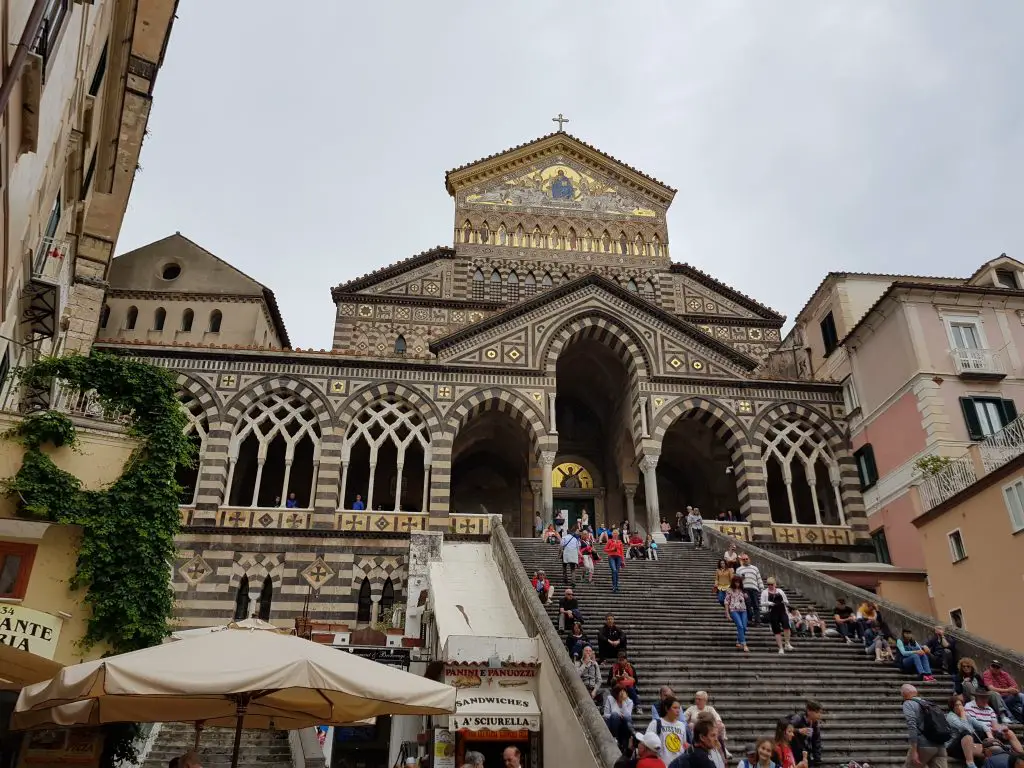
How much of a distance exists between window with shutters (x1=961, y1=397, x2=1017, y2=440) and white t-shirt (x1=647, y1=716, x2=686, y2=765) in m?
18.6

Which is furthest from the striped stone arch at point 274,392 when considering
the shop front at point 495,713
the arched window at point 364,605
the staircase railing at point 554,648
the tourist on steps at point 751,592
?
the tourist on steps at point 751,592

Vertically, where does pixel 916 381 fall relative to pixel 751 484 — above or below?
above

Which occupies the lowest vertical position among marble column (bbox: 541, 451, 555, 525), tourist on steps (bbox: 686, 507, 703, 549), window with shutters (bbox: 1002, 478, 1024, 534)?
window with shutters (bbox: 1002, 478, 1024, 534)

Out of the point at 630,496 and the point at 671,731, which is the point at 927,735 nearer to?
the point at 671,731

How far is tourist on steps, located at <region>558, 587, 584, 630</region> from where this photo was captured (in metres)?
15.5

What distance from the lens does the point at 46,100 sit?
32.8 ft

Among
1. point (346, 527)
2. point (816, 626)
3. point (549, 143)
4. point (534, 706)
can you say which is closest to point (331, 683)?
point (534, 706)

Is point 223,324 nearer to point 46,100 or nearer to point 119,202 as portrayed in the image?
point 119,202

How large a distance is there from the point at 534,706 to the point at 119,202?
664 inches

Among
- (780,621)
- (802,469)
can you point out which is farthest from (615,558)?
(802,469)

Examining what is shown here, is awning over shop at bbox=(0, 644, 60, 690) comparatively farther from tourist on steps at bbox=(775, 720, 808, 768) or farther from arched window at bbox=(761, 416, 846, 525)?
arched window at bbox=(761, 416, 846, 525)

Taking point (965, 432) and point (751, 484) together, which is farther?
point (751, 484)

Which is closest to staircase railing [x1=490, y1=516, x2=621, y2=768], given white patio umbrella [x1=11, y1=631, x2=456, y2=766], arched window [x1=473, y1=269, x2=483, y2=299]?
white patio umbrella [x1=11, y1=631, x2=456, y2=766]

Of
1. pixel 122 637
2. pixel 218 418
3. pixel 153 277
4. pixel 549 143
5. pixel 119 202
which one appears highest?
pixel 549 143
